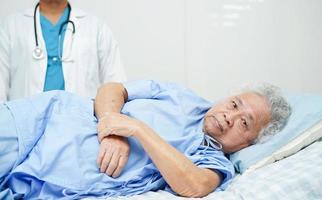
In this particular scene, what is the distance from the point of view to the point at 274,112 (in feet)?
4.07

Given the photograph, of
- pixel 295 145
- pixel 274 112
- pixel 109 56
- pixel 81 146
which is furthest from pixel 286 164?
pixel 109 56

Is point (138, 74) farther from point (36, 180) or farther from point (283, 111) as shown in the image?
point (36, 180)

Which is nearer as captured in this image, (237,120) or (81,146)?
(81,146)

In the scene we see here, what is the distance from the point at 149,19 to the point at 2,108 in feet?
3.97

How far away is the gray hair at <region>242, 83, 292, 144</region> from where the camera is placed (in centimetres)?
123

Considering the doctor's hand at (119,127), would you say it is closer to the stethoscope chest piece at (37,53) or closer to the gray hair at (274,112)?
the gray hair at (274,112)

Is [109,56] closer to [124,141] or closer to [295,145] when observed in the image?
[124,141]

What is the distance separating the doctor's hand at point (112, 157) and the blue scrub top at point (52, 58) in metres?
0.79

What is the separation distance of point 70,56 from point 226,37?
957mm

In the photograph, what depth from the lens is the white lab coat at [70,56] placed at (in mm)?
1634

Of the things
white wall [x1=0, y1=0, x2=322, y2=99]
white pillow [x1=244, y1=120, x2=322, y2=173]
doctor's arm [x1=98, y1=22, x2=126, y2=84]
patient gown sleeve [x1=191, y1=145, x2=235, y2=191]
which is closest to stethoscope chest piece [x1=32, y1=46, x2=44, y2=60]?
doctor's arm [x1=98, y1=22, x2=126, y2=84]

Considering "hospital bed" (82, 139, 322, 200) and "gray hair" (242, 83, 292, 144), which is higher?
"gray hair" (242, 83, 292, 144)

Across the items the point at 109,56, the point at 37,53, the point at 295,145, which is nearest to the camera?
the point at 295,145

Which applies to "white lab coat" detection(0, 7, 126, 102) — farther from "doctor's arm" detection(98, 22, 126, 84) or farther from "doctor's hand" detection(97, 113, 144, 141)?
"doctor's hand" detection(97, 113, 144, 141)
